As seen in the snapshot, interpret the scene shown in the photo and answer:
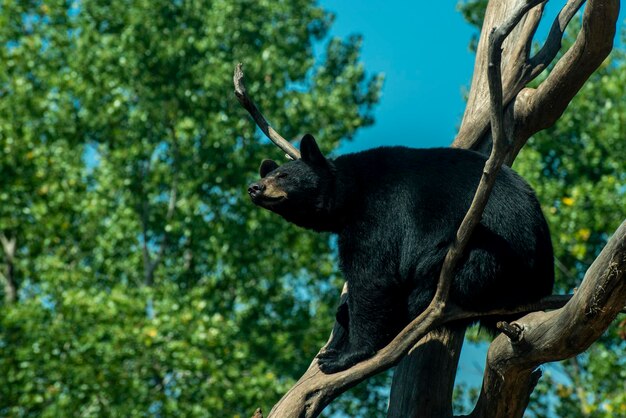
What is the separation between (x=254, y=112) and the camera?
614 centimetres

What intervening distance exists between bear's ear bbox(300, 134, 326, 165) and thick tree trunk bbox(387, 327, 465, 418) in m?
1.31

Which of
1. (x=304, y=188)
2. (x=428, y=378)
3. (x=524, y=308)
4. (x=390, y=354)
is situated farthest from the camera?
(x=304, y=188)

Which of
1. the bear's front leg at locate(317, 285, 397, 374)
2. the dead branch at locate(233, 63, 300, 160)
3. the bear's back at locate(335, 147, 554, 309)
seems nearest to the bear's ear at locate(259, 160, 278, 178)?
the dead branch at locate(233, 63, 300, 160)

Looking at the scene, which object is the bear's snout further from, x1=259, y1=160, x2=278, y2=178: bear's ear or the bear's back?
the bear's back

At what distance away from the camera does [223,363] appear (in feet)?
46.3

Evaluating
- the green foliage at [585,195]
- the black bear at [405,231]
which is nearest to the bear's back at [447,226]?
the black bear at [405,231]

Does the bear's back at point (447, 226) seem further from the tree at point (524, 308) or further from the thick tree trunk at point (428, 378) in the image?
the thick tree trunk at point (428, 378)

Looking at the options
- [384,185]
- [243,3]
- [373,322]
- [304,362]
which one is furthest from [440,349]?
[243,3]

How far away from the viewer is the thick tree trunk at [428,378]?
577 cm

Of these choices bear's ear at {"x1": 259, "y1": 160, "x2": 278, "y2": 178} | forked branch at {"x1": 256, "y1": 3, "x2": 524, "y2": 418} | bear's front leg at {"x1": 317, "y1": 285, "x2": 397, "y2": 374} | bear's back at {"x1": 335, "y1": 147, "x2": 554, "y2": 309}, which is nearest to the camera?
forked branch at {"x1": 256, "y1": 3, "x2": 524, "y2": 418}

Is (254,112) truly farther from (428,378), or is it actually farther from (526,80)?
(428,378)

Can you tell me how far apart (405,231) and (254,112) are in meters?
1.30

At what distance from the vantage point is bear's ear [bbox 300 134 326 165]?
6.00 meters

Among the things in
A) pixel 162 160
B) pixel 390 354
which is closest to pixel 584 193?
pixel 162 160
